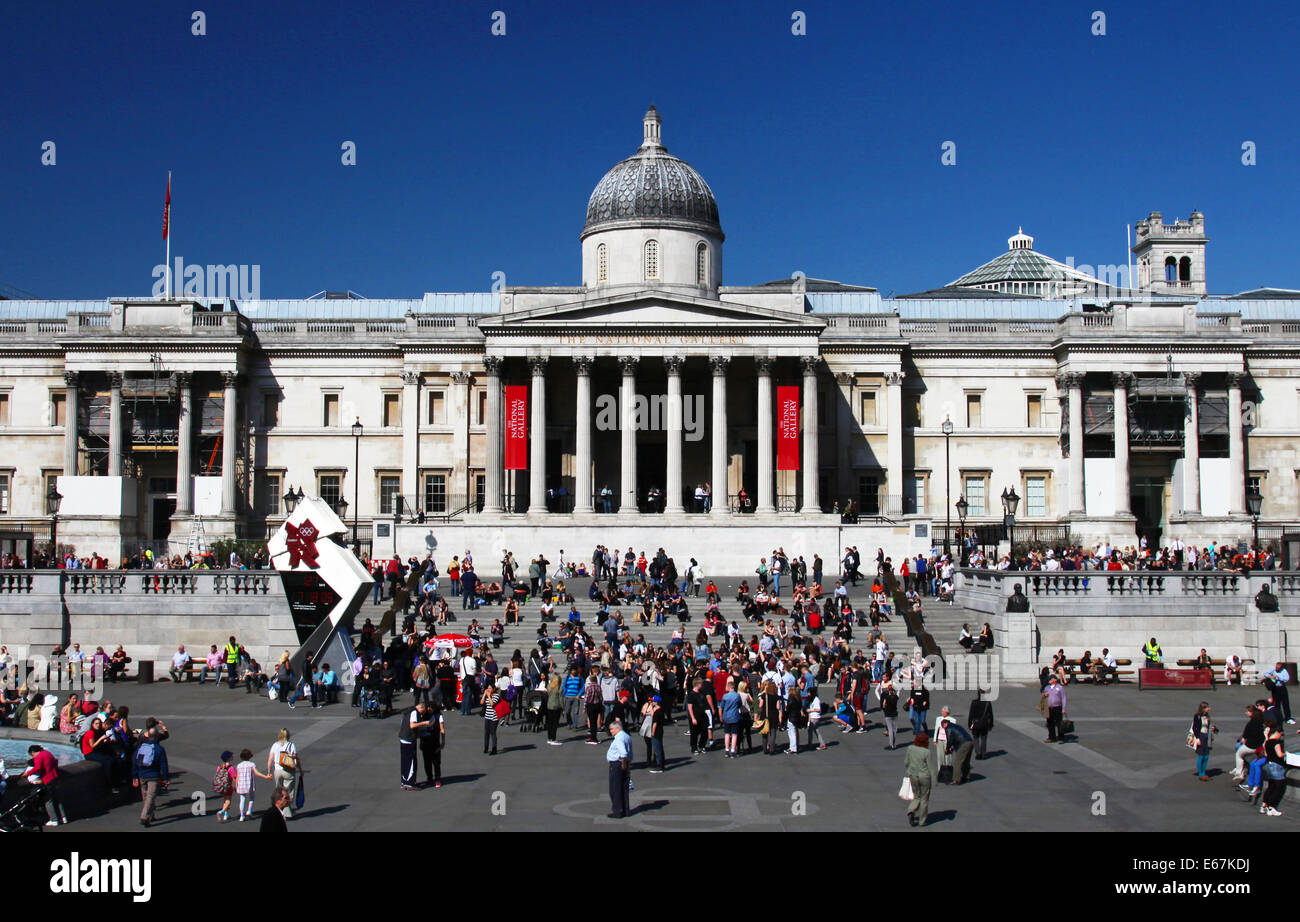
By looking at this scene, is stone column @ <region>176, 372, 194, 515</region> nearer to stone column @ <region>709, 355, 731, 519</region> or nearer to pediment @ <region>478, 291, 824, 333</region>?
pediment @ <region>478, 291, 824, 333</region>

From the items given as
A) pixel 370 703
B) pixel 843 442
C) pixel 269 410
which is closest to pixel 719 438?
pixel 843 442

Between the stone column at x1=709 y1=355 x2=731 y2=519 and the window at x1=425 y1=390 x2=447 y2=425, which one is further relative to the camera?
the window at x1=425 y1=390 x2=447 y2=425

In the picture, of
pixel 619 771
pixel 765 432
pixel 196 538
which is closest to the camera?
pixel 619 771

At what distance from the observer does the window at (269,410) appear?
66188 millimetres

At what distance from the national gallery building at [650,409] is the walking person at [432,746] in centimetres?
3428

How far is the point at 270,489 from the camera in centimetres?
6600

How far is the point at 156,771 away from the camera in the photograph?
63.3ft

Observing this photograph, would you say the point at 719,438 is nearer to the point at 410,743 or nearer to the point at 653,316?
the point at 653,316

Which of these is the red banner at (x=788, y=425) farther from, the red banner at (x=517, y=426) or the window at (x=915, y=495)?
the red banner at (x=517, y=426)

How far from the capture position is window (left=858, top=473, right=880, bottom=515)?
64.9 metres

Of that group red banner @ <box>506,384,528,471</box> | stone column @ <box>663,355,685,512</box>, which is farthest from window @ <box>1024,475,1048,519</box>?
red banner @ <box>506,384,528,471</box>

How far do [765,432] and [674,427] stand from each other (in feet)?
13.1

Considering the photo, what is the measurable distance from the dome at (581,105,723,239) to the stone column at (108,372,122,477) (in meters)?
23.3
